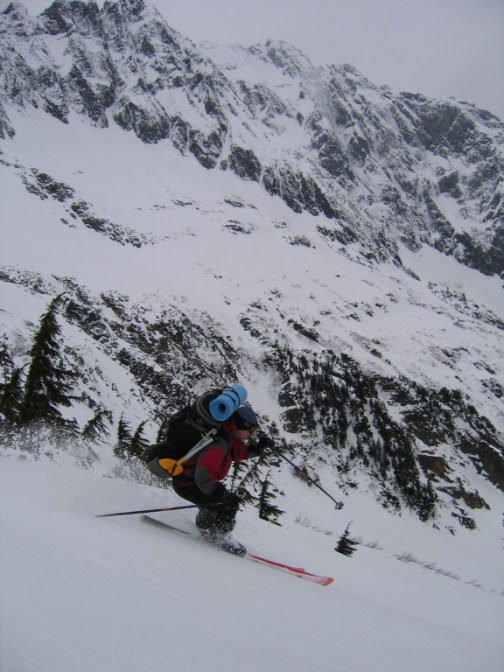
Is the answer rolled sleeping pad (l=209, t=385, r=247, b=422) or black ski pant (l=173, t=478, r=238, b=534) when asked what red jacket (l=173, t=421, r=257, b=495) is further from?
rolled sleeping pad (l=209, t=385, r=247, b=422)

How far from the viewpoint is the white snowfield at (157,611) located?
53.7 inches

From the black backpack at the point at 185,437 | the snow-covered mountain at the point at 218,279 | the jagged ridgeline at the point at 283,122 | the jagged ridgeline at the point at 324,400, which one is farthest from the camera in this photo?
the jagged ridgeline at the point at 283,122

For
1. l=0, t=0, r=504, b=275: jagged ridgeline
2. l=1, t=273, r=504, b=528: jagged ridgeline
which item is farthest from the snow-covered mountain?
l=0, t=0, r=504, b=275: jagged ridgeline

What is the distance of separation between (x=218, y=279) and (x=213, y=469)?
42.8 m

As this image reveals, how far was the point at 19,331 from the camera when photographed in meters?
20.3

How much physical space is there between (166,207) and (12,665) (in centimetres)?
6519

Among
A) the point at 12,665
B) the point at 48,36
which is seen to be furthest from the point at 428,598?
the point at 48,36

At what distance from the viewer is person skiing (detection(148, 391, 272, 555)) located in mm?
3920

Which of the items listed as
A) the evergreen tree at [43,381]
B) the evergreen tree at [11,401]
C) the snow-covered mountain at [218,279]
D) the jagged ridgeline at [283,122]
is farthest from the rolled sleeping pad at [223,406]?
the jagged ridgeline at [283,122]

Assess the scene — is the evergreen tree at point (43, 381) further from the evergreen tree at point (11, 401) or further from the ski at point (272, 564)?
the ski at point (272, 564)

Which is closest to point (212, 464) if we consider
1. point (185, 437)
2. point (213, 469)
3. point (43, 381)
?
point (213, 469)

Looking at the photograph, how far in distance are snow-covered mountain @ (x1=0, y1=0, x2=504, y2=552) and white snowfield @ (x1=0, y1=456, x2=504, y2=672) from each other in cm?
1355

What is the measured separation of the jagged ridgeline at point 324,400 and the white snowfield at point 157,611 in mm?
24651

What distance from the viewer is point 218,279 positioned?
45938mm
